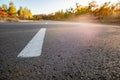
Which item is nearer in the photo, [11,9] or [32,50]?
[32,50]

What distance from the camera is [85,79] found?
97cm

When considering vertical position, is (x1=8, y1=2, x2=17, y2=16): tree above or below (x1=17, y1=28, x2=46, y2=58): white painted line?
above

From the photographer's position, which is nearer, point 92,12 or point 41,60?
point 41,60

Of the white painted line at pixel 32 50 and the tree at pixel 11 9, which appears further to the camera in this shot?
the tree at pixel 11 9

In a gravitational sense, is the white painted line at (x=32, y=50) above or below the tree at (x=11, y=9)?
below

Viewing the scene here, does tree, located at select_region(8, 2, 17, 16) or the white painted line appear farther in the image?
tree, located at select_region(8, 2, 17, 16)

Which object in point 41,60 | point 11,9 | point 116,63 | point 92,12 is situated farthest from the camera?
point 11,9

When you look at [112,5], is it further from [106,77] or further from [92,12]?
[106,77]

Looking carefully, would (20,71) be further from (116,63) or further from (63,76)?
(116,63)

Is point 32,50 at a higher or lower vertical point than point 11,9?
lower

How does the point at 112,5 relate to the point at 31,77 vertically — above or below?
above

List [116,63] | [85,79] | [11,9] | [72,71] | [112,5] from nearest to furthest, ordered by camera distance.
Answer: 1. [85,79]
2. [72,71]
3. [116,63]
4. [112,5]
5. [11,9]

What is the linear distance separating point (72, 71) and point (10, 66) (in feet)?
1.65

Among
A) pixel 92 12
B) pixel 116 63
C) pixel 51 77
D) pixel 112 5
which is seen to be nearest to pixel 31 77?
pixel 51 77
